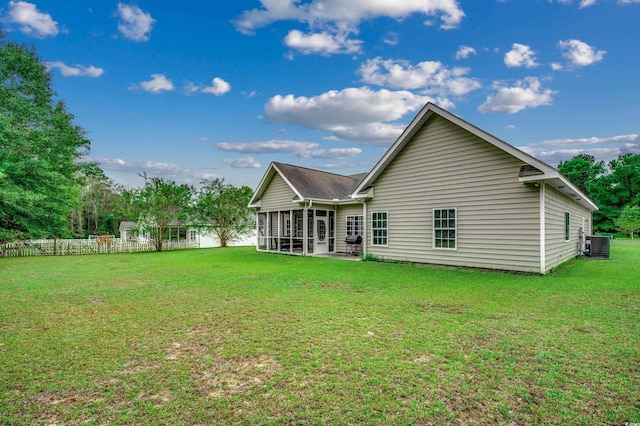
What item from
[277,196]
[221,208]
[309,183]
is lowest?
[221,208]

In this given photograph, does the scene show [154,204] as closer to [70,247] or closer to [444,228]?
[70,247]

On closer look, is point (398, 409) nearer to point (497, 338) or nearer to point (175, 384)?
point (175, 384)

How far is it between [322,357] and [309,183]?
1523 cm

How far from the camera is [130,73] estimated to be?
16984 mm

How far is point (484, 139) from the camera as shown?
10.1 meters

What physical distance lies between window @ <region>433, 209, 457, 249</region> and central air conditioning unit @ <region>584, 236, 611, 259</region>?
8971 millimetres

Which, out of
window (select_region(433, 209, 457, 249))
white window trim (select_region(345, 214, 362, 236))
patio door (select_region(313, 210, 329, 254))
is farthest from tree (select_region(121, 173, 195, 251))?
window (select_region(433, 209, 457, 249))

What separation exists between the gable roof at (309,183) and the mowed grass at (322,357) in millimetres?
10240

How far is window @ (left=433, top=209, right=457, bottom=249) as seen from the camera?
11219 millimetres

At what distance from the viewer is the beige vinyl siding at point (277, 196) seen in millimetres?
17938

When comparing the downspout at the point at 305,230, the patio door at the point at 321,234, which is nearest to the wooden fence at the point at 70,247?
the downspout at the point at 305,230

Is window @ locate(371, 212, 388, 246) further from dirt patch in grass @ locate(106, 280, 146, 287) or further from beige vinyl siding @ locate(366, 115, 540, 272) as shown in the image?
dirt patch in grass @ locate(106, 280, 146, 287)

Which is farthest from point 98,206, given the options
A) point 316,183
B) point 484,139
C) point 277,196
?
point 484,139

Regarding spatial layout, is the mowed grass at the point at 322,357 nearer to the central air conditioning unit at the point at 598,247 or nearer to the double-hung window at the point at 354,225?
the central air conditioning unit at the point at 598,247
